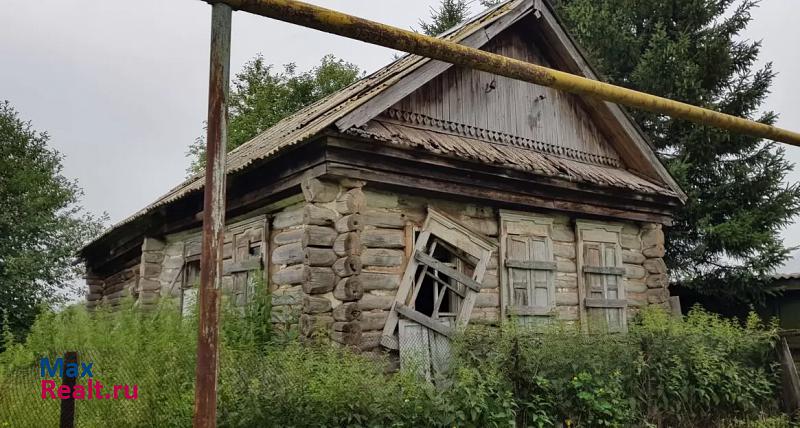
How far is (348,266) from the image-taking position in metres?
7.32

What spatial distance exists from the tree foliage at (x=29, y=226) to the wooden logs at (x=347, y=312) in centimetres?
1418

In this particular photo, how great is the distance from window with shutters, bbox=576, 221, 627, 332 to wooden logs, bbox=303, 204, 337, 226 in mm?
4510

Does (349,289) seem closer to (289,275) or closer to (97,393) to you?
(289,275)

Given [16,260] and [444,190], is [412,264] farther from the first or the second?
[16,260]

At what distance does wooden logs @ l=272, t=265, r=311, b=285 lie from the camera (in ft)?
25.9

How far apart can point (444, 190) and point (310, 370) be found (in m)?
3.72

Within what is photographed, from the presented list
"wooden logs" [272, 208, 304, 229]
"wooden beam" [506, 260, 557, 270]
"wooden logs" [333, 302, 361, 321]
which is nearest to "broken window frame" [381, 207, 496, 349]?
"wooden beam" [506, 260, 557, 270]

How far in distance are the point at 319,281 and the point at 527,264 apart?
3502mm

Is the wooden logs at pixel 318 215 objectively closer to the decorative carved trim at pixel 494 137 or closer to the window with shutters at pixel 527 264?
the decorative carved trim at pixel 494 137

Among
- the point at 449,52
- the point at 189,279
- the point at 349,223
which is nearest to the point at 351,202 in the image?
the point at 349,223

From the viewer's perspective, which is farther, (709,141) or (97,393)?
(709,141)

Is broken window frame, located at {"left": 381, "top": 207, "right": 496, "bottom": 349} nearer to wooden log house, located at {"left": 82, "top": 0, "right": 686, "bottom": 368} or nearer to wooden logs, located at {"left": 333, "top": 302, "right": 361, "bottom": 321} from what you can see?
wooden log house, located at {"left": 82, "top": 0, "right": 686, "bottom": 368}

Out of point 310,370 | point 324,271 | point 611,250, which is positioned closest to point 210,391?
point 310,370

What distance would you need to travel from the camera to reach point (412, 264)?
804 centimetres
